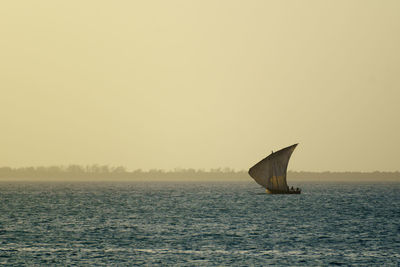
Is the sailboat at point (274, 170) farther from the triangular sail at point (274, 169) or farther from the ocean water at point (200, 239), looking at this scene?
the ocean water at point (200, 239)

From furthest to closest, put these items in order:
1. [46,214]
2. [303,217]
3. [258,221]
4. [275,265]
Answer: [46,214]
[303,217]
[258,221]
[275,265]

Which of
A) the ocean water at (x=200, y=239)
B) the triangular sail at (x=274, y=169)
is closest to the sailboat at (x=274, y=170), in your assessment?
the triangular sail at (x=274, y=169)

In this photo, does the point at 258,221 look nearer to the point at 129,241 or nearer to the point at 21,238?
the point at 129,241

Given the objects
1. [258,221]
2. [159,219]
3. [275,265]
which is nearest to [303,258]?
[275,265]

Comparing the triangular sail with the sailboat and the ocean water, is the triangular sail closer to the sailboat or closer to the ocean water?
the sailboat

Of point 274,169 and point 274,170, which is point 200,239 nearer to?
point 274,169

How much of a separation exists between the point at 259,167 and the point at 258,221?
53917mm

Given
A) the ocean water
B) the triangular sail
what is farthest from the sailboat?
the ocean water

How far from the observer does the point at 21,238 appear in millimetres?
67312

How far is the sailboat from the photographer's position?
13962 cm

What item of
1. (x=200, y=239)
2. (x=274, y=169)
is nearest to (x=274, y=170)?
(x=274, y=169)

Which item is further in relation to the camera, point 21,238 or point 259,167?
point 259,167

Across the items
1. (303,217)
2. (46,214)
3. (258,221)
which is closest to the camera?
(258,221)

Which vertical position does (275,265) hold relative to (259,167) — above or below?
below
